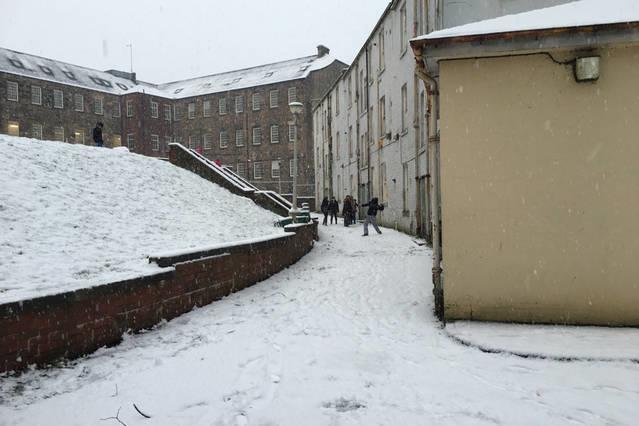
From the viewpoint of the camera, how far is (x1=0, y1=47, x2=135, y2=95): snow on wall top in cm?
4178

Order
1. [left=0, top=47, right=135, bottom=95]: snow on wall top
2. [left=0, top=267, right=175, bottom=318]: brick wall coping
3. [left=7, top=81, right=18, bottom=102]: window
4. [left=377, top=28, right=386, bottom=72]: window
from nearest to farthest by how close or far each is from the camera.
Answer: [left=0, top=267, right=175, bottom=318]: brick wall coping, [left=377, top=28, right=386, bottom=72]: window, [left=7, top=81, right=18, bottom=102]: window, [left=0, top=47, right=135, bottom=95]: snow on wall top

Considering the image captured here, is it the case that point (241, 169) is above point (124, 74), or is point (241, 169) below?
below

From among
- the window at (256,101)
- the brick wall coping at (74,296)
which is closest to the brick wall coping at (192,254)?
the brick wall coping at (74,296)

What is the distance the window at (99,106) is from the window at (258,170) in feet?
58.0

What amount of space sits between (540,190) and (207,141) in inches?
1889

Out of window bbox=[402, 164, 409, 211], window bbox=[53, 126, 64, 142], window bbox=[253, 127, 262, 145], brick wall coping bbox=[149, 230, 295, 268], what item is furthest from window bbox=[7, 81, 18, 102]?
brick wall coping bbox=[149, 230, 295, 268]

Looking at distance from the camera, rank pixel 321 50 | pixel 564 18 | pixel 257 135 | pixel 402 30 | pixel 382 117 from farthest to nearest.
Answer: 1. pixel 321 50
2. pixel 257 135
3. pixel 382 117
4. pixel 402 30
5. pixel 564 18

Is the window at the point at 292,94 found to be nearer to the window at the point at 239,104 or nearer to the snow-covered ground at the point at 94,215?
the window at the point at 239,104

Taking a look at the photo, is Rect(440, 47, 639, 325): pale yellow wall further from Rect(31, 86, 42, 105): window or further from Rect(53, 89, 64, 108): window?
Rect(53, 89, 64, 108): window

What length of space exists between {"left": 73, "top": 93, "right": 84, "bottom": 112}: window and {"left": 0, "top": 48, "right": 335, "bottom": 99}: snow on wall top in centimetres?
122

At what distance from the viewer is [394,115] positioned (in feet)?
65.7

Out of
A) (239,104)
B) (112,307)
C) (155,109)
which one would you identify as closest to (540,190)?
(112,307)

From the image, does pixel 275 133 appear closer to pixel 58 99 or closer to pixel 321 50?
pixel 321 50

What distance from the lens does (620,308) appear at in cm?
574
